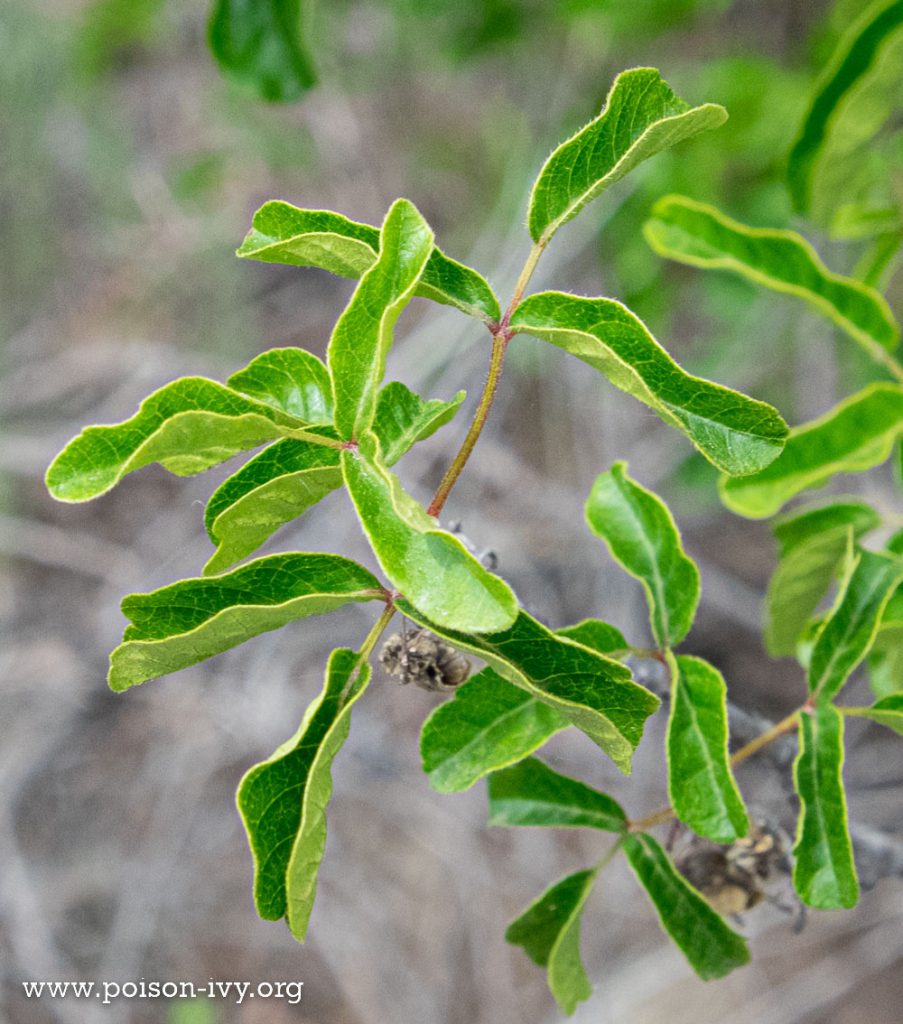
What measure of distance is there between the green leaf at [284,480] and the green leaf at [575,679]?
0.09 meters

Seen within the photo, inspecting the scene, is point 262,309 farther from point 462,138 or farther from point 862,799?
point 862,799

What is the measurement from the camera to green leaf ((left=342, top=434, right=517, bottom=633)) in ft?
1.65

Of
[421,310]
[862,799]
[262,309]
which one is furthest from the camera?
[262,309]

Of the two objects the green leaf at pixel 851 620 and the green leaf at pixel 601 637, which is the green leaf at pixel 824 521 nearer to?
the green leaf at pixel 851 620

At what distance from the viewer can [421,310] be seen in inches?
120

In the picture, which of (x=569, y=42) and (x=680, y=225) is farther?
(x=569, y=42)

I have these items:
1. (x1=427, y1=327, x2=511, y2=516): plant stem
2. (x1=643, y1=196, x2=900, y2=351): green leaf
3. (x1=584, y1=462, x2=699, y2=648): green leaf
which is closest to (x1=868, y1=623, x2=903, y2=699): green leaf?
(x1=584, y1=462, x2=699, y2=648): green leaf

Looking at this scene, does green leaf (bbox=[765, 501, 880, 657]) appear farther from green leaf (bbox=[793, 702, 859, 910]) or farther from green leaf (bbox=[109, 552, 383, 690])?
green leaf (bbox=[109, 552, 383, 690])

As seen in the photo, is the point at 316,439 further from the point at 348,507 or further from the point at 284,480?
the point at 348,507

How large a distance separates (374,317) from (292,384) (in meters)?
0.11

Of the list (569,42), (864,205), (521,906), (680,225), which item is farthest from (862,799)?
(569,42)

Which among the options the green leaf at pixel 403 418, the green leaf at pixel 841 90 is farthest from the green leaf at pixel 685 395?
the green leaf at pixel 841 90

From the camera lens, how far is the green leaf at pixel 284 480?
1.93 feet

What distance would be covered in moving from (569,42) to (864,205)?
4.20 ft
